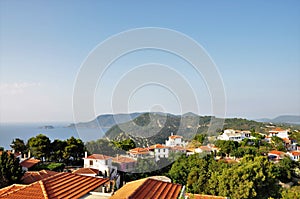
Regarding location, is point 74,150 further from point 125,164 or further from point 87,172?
point 87,172

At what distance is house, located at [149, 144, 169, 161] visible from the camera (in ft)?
49.1

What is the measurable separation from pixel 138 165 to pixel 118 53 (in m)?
7.17

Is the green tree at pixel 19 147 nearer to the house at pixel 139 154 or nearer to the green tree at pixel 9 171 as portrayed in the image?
the house at pixel 139 154

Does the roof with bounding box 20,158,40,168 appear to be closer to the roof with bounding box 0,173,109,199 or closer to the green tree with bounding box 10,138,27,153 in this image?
the green tree with bounding box 10,138,27,153

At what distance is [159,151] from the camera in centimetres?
1551

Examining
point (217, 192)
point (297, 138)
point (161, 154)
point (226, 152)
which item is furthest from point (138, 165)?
Answer: point (297, 138)

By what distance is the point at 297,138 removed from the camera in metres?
28.9

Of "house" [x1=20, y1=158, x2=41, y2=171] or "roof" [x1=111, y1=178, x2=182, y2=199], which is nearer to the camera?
"roof" [x1=111, y1=178, x2=182, y2=199]

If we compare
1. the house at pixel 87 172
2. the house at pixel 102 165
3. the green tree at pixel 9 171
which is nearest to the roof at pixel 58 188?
the green tree at pixel 9 171

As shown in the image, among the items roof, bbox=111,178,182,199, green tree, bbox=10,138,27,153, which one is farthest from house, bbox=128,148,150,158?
roof, bbox=111,178,182,199

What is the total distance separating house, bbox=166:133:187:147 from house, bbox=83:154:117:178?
630 centimetres

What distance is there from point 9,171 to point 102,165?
382 cm

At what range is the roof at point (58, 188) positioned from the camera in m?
4.54

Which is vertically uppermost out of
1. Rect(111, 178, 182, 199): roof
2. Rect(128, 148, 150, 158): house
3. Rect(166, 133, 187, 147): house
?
Rect(111, 178, 182, 199): roof
